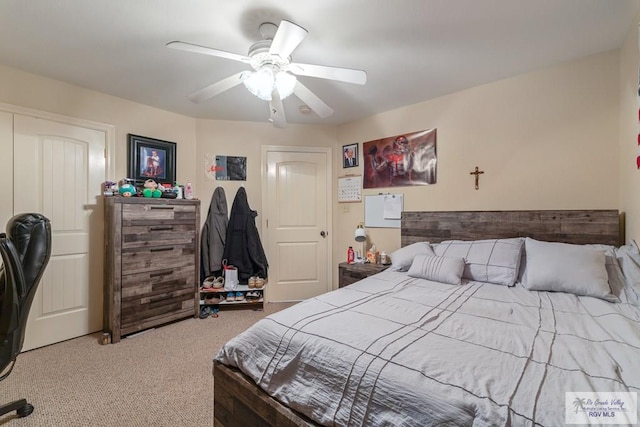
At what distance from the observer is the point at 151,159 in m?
2.97

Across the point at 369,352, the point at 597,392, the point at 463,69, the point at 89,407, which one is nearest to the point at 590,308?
the point at 597,392

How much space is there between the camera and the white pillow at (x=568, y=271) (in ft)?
5.21

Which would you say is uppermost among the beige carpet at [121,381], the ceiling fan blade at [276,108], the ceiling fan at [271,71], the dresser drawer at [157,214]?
the ceiling fan at [271,71]

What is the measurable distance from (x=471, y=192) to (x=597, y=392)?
2059 millimetres

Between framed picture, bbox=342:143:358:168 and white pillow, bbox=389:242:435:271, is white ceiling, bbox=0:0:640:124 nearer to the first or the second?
framed picture, bbox=342:143:358:168

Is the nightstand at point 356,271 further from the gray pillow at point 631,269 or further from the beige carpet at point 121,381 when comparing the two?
the gray pillow at point 631,269

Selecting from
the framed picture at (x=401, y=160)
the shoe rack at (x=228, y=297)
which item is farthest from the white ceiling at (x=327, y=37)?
the shoe rack at (x=228, y=297)

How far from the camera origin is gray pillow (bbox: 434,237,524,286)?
1.92 metres

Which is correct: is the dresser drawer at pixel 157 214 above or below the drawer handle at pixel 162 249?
above

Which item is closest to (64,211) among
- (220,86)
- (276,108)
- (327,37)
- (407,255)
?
(220,86)

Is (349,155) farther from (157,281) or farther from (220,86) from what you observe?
(157,281)

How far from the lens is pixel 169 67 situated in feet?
7.14

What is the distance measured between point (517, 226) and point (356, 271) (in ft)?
4.71

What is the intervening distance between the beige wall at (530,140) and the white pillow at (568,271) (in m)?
0.57
